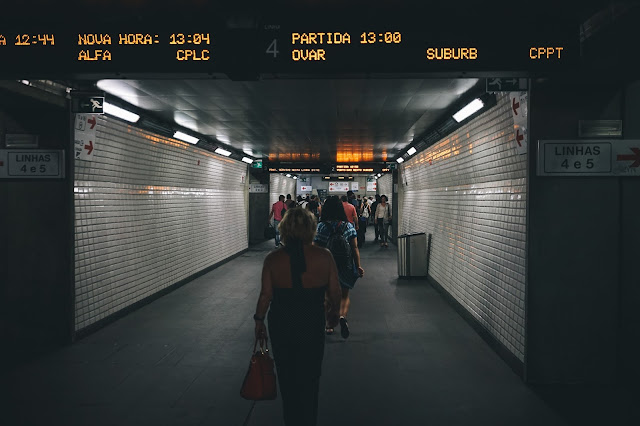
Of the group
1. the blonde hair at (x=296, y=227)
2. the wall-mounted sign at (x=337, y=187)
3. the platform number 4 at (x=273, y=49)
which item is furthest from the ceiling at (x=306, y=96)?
the wall-mounted sign at (x=337, y=187)

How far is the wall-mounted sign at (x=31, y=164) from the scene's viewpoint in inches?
228

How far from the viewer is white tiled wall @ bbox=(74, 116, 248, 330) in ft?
21.3

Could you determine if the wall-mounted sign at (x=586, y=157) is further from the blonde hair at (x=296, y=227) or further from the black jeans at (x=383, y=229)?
the black jeans at (x=383, y=229)

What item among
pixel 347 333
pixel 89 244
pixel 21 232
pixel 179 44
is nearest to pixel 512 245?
pixel 347 333

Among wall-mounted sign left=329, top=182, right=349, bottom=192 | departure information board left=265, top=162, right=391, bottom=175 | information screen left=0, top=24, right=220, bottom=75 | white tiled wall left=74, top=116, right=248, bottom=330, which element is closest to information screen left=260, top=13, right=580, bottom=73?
information screen left=0, top=24, right=220, bottom=75

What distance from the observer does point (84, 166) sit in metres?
6.39

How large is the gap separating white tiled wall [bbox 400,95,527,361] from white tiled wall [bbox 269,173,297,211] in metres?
12.4

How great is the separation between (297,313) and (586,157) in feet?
11.6

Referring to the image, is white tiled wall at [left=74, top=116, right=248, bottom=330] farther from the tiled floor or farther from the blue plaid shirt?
the blue plaid shirt

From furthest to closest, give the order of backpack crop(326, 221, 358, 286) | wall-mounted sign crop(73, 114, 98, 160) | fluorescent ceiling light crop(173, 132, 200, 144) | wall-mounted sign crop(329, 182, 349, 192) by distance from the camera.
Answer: wall-mounted sign crop(329, 182, 349, 192)
fluorescent ceiling light crop(173, 132, 200, 144)
wall-mounted sign crop(73, 114, 98, 160)
backpack crop(326, 221, 358, 286)

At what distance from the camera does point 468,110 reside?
21.8ft

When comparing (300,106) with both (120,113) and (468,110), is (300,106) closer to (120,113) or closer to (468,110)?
(468,110)

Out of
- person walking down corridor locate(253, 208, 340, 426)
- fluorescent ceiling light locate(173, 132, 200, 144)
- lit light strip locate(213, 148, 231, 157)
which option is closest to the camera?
person walking down corridor locate(253, 208, 340, 426)

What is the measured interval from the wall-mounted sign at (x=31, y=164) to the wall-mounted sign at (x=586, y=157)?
577 centimetres
